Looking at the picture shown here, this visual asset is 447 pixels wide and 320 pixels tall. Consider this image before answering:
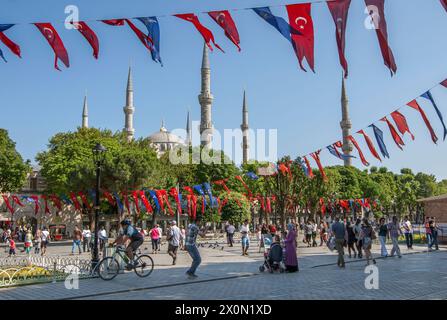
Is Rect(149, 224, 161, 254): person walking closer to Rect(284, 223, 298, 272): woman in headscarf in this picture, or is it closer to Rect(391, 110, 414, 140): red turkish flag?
Rect(284, 223, 298, 272): woman in headscarf

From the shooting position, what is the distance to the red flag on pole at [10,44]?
10.2 metres

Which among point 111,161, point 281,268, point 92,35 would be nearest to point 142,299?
point 281,268

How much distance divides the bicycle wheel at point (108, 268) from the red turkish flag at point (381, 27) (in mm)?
8407

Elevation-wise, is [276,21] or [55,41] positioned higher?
[276,21]

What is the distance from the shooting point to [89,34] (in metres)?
10.7

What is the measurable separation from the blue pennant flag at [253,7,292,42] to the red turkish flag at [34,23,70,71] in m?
4.69

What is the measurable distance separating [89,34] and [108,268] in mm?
6047

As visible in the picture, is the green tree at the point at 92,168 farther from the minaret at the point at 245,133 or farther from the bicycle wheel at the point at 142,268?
the minaret at the point at 245,133

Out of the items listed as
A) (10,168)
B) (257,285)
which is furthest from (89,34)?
(10,168)

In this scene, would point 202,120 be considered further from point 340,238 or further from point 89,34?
point 89,34

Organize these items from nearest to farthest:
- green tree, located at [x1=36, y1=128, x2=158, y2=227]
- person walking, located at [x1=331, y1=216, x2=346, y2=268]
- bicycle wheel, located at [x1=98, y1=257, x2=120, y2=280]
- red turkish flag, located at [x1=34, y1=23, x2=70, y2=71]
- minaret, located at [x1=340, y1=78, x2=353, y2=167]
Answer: red turkish flag, located at [x1=34, y1=23, x2=70, y2=71]
bicycle wheel, located at [x1=98, y1=257, x2=120, y2=280]
person walking, located at [x1=331, y1=216, x2=346, y2=268]
green tree, located at [x1=36, y1=128, x2=158, y2=227]
minaret, located at [x1=340, y1=78, x2=353, y2=167]

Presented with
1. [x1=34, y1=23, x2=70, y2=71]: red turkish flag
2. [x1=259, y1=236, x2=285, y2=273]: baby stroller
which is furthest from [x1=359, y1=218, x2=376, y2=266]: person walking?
[x1=34, y1=23, x2=70, y2=71]: red turkish flag

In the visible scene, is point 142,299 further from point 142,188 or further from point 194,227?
point 142,188

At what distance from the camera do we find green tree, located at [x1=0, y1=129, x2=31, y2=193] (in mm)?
38062
